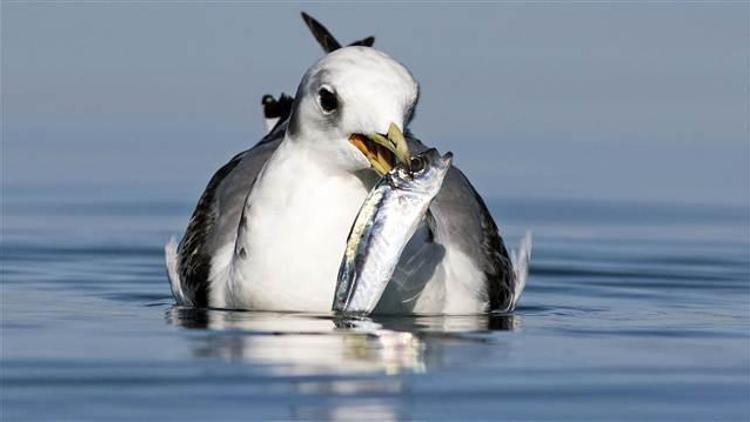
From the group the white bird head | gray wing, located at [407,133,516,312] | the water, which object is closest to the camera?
the water

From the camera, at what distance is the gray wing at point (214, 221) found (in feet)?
42.3

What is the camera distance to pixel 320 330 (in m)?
11.6

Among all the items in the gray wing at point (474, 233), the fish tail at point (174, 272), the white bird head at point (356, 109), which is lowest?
the fish tail at point (174, 272)

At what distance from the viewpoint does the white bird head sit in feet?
37.1

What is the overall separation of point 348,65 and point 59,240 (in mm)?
5290

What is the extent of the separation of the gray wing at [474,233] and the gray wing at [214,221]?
0.83 metres

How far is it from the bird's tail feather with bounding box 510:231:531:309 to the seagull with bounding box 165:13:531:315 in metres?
0.21

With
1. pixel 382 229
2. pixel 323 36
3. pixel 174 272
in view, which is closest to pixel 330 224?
pixel 382 229

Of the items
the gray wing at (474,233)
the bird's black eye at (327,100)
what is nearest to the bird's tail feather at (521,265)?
the gray wing at (474,233)

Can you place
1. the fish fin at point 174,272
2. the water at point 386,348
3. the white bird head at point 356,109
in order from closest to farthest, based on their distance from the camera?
the water at point 386,348 → the white bird head at point 356,109 → the fish fin at point 174,272

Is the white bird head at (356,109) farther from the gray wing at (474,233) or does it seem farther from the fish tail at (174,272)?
the fish tail at (174,272)

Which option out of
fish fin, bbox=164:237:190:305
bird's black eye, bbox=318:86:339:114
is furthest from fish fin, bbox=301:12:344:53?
bird's black eye, bbox=318:86:339:114

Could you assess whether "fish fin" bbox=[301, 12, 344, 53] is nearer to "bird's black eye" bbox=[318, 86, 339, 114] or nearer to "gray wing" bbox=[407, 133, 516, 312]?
"gray wing" bbox=[407, 133, 516, 312]

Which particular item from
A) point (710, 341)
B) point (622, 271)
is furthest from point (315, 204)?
point (622, 271)
